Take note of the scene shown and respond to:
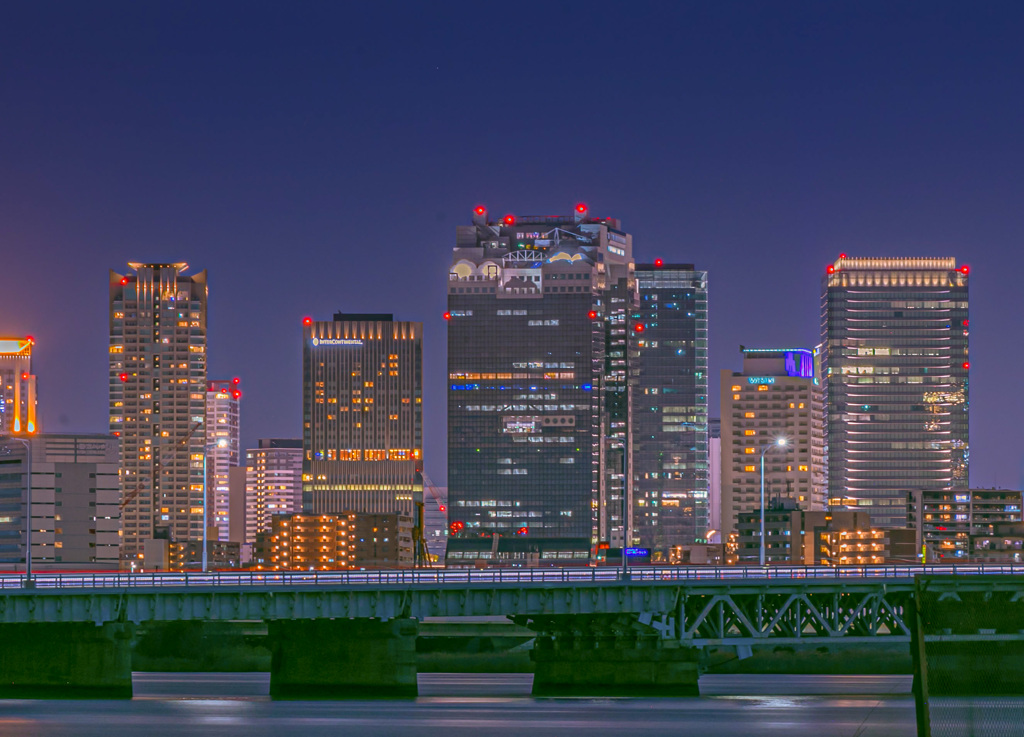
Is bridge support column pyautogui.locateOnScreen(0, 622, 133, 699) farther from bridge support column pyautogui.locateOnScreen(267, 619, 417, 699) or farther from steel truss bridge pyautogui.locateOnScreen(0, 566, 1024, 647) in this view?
bridge support column pyautogui.locateOnScreen(267, 619, 417, 699)

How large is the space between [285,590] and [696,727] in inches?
1073

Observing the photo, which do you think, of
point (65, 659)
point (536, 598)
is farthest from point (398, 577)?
point (65, 659)

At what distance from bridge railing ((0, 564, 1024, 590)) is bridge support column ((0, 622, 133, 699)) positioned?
2872mm

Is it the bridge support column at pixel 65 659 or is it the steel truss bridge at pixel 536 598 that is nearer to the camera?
the steel truss bridge at pixel 536 598

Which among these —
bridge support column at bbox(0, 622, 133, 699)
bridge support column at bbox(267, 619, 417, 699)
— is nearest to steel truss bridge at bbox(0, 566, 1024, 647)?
bridge support column at bbox(267, 619, 417, 699)

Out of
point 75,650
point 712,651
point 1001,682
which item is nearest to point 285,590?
point 75,650

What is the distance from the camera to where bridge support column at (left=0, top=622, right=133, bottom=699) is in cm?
11019

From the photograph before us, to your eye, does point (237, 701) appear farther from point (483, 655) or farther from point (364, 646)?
point (483, 655)

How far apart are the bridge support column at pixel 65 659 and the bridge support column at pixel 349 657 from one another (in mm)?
9922

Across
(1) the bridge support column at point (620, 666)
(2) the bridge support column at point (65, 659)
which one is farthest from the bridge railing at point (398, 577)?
(1) the bridge support column at point (620, 666)

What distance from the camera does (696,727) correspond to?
9875 cm

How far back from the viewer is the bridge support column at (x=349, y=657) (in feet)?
365

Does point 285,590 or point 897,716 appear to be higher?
point 285,590

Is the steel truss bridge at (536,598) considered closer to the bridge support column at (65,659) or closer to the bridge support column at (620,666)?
the bridge support column at (620,666)
